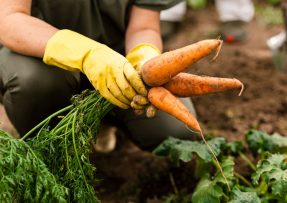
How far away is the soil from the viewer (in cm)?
287

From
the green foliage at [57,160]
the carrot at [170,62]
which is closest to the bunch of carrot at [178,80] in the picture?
the carrot at [170,62]

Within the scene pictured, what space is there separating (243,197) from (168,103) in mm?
487

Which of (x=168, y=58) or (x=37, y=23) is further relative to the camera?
(x=37, y=23)

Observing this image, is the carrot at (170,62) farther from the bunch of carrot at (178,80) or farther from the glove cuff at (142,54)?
the glove cuff at (142,54)

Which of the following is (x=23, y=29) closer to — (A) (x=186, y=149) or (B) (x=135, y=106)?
(B) (x=135, y=106)

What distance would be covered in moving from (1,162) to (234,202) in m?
0.92

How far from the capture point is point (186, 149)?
2.46 meters

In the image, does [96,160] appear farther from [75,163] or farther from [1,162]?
[1,162]

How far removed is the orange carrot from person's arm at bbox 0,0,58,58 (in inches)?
21.1

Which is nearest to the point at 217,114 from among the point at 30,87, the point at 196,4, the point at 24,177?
the point at 30,87

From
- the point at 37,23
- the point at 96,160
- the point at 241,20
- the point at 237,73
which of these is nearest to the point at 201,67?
the point at 237,73

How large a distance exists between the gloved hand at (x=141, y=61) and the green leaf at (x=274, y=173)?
0.51 meters

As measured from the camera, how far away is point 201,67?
4.19m

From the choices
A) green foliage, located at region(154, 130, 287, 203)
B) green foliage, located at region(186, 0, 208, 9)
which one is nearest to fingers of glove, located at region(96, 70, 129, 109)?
green foliage, located at region(154, 130, 287, 203)
